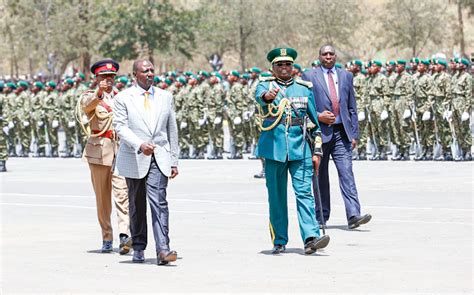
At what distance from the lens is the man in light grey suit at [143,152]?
1207 cm

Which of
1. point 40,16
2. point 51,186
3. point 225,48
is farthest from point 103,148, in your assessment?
point 225,48

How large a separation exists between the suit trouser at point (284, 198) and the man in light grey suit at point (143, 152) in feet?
3.70

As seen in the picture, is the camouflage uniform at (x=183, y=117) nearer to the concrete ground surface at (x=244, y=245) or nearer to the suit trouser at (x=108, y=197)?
the concrete ground surface at (x=244, y=245)

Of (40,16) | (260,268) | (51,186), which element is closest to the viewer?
(260,268)

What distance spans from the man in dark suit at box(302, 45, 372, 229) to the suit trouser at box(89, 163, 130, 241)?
102 inches

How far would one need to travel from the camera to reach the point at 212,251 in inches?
508

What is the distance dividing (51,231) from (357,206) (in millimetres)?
3269

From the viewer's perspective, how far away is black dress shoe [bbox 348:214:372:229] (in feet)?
47.8

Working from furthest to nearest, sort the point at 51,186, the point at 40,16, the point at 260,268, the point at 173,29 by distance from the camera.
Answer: the point at 40,16 → the point at 173,29 → the point at 51,186 → the point at 260,268

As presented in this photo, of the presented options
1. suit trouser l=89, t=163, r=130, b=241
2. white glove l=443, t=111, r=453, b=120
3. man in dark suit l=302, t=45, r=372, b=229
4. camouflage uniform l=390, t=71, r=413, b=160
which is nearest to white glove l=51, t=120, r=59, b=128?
camouflage uniform l=390, t=71, r=413, b=160

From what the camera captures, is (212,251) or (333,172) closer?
(212,251)

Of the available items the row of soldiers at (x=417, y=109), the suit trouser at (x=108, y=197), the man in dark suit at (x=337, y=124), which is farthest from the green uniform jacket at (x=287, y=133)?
the row of soldiers at (x=417, y=109)

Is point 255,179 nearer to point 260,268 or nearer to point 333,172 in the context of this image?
point 333,172

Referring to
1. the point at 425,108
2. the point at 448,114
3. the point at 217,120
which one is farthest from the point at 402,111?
the point at 217,120
